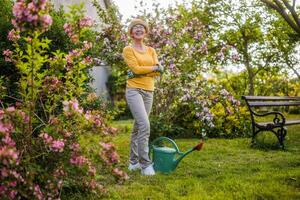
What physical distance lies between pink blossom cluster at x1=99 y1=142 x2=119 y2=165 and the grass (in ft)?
2.77

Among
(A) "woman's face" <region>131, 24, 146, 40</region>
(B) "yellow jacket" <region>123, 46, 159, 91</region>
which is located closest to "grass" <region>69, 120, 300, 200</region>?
(B) "yellow jacket" <region>123, 46, 159, 91</region>

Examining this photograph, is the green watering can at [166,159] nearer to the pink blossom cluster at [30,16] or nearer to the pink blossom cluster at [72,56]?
the pink blossom cluster at [72,56]

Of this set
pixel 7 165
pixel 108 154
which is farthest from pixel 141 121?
pixel 7 165

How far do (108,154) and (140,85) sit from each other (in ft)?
6.17

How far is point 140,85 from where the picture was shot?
4969mm

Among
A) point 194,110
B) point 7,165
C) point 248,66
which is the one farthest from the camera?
A: point 248,66

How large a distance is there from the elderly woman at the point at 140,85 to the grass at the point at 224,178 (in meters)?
0.29

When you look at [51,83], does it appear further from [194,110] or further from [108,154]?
[194,110]

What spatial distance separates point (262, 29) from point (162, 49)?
24.1 ft

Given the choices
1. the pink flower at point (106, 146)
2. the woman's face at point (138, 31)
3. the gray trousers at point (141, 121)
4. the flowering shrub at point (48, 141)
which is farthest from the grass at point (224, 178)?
the woman's face at point (138, 31)

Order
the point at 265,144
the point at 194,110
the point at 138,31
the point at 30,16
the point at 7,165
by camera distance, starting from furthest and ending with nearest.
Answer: the point at 194,110, the point at 265,144, the point at 138,31, the point at 7,165, the point at 30,16

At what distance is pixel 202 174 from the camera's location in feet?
16.6

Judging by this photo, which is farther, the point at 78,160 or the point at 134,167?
the point at 134,167

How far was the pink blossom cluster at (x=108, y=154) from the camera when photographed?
316 centimetres
